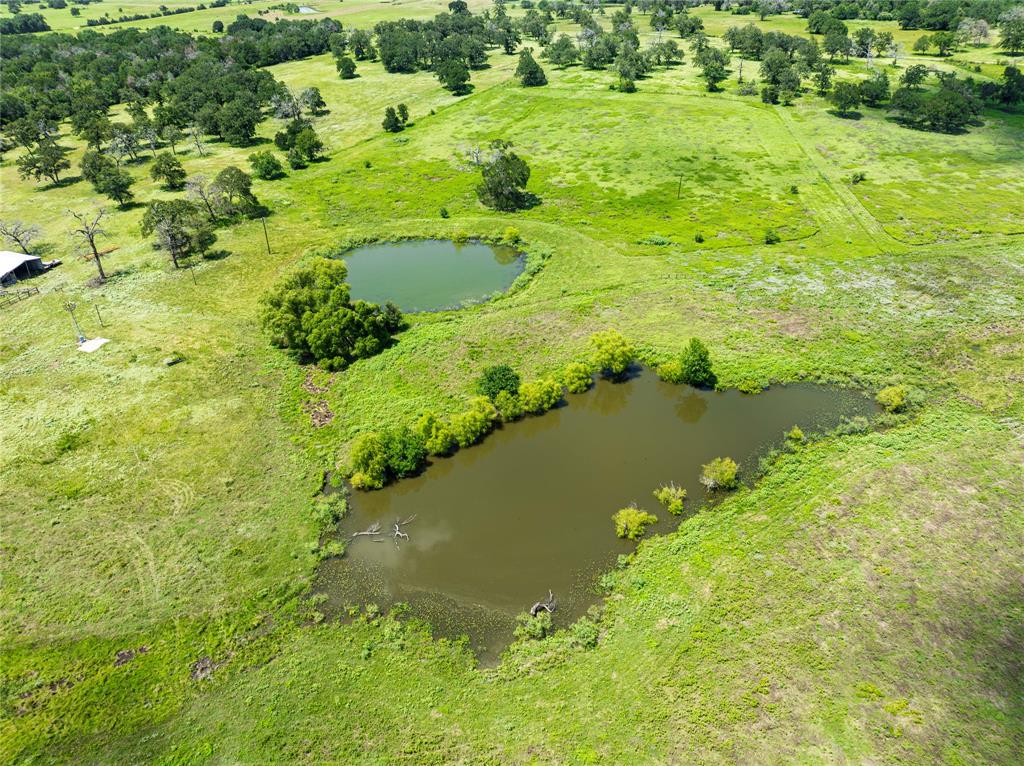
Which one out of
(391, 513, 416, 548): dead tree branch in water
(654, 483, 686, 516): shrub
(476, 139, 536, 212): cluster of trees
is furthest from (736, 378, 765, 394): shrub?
(476, 139, 536, 212): cluster of trees

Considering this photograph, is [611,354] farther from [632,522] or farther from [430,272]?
[430,272]

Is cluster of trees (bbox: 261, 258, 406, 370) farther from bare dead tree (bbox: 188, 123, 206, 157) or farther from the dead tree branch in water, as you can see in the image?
bare dead tree (bbox: 188, 123, 206, 157)

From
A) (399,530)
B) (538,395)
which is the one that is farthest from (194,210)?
(399,530)

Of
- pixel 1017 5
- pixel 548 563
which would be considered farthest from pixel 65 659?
pixel 1017 5

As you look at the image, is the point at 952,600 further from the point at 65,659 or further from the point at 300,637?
the point at 65,659

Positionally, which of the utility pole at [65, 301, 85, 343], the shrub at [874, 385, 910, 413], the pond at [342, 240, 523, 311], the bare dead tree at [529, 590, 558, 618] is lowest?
the bare dead tree at [529, 590, 558, 618]

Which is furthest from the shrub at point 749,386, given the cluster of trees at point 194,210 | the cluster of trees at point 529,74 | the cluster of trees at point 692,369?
the cluster of trees at point 529,74
